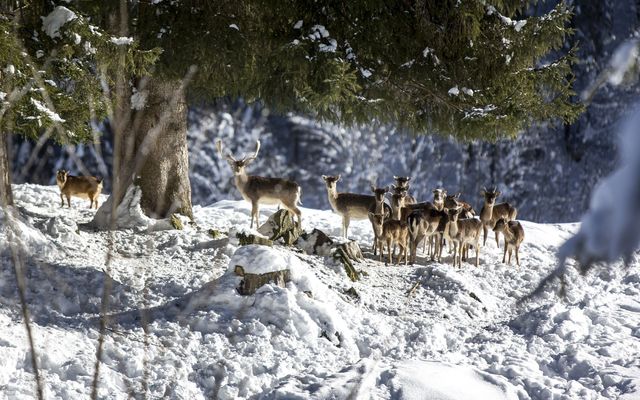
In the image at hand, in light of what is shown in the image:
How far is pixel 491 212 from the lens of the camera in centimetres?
1444

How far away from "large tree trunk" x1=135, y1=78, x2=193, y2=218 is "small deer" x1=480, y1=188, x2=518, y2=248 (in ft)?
18.5

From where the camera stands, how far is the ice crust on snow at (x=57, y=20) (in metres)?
8.41

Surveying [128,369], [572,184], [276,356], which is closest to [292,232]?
[276,356]

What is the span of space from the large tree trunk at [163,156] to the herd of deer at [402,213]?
1621mm

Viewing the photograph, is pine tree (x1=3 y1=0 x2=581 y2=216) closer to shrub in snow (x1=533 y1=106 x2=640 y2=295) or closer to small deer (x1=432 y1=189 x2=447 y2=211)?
small deer (x1=432 y1=189 x2=447 y2=211)

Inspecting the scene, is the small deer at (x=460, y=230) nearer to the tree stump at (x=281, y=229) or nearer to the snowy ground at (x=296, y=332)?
the snowy ground at (x=296, y=332)

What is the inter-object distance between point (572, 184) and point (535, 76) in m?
16.5

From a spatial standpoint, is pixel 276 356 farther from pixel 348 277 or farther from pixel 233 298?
pixel 348 277

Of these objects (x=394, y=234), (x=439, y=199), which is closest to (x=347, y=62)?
(x=394, y=234)

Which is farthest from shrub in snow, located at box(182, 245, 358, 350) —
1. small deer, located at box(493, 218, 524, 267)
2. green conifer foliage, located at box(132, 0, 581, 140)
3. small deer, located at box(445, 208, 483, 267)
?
small deer, located at box(493, 218, 524, 267)

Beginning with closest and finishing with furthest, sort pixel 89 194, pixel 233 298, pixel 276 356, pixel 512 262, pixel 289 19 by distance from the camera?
1. pixel 276 356
2. pixel 233 298
3. pixel 289 19
4. pixel 512 262
5. pixel 89 194

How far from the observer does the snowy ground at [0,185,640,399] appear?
5832 mm

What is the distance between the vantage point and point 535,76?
1162 cm

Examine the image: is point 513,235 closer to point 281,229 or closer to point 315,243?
point 315,243
